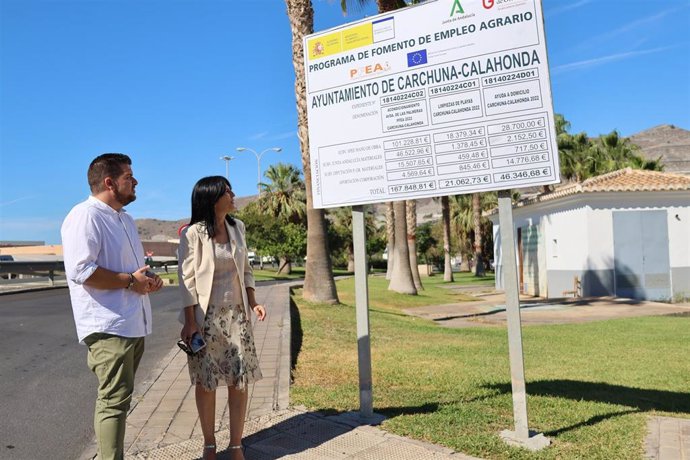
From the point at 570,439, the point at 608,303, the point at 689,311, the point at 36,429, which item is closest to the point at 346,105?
the point at 570,439

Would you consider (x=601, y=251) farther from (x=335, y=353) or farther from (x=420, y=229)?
(x=420, y=229)

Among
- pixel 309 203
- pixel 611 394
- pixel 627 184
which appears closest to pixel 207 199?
pixel 611 394

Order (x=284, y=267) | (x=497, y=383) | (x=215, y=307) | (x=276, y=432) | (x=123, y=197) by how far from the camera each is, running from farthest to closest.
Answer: (x=284, y=267) < (x=497, y=383) < (x=276, y=432) < (x=215, y=307) < (x=123, y=197)

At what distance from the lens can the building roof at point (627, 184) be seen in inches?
810

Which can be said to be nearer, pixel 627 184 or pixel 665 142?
pixel 627 184

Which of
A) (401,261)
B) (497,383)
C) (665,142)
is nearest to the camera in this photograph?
(497,383)

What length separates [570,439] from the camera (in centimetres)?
423

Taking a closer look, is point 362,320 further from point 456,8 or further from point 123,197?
point 456,8

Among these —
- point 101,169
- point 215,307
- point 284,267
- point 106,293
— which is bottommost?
point 284,267

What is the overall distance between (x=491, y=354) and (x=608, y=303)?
12.5 meters

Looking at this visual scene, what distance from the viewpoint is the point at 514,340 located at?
4.33 m

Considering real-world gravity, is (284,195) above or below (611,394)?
above

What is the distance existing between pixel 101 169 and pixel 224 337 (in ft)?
4.20

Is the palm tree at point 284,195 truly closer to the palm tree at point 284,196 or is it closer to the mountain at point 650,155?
the palm tree at point 284,196
